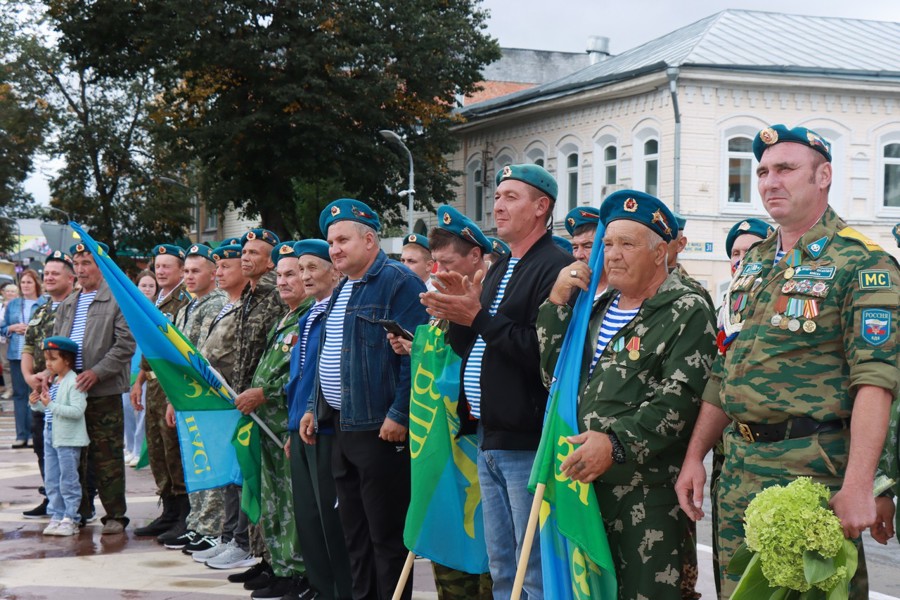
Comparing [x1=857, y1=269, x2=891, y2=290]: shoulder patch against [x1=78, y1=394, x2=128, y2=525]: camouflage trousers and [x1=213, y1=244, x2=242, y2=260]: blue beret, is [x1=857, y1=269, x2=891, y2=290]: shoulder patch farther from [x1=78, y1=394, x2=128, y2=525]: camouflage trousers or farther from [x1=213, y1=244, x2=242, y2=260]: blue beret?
[x1=78, y1=394, x2=128, y2=525]: camouflage trousers

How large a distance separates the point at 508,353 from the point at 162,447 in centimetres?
515

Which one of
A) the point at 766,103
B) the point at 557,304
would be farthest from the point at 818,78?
the point at 557,304

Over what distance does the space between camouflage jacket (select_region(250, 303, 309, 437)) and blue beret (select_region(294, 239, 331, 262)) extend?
1.31 ft

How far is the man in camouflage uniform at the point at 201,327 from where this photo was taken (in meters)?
8.47

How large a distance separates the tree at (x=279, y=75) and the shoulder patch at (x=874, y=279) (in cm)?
2727

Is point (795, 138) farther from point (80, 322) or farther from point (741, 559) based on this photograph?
point (80, 322)

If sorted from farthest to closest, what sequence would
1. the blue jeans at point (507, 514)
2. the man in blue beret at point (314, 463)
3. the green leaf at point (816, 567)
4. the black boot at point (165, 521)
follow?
the black boot at point (165, 521) → the man in blue beret at point (314, 463) → the blue jeans at point (507, 514) → the green leaf at point (816, 567)

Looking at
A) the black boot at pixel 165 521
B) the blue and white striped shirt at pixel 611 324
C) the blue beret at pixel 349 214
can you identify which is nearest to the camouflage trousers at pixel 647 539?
the blue and white striped shirt at pixel 611 324

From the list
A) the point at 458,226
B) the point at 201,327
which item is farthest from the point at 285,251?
the point at 201,327

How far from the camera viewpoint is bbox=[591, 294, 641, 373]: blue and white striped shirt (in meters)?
4.55

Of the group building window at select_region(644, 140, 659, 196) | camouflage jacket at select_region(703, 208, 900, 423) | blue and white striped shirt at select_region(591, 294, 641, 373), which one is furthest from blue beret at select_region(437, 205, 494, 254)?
building window at select_region(644, 140, 659, 196)

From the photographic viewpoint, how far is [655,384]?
4.35 meters

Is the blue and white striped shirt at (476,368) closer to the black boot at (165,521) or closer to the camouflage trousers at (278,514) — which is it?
the camouflage trousers at (278,514)

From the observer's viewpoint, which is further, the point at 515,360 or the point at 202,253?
the point at 202,253
